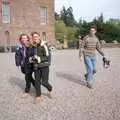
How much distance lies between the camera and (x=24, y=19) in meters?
59.5

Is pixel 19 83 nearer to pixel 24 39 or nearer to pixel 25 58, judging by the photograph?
pixel 24 39

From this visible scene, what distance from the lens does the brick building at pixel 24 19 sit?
56875mm

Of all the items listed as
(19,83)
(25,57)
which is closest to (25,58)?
(25,57)

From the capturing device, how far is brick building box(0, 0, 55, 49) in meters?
56.9

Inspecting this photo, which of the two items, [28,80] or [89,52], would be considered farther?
[89,52]

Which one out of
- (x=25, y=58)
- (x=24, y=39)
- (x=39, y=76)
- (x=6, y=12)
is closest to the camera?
(x=39, y=76)

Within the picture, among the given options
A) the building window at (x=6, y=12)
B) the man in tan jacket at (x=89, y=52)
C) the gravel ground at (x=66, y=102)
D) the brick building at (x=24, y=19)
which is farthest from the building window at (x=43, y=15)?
the man in tan jacket at (x=89, y=52)

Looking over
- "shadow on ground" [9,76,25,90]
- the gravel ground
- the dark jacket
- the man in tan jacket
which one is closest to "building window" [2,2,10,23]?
"shadow on ground" [9,76,25,90]

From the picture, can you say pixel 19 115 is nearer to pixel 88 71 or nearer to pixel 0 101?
pixel 0 101

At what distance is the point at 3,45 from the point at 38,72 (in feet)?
144

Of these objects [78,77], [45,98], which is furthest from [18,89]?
[78,77]

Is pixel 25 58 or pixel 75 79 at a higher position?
pixel 25 58

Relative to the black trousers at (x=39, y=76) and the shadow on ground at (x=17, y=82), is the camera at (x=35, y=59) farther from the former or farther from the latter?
the shadow on ground at (x=17, y=82)

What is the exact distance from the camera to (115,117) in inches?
364
